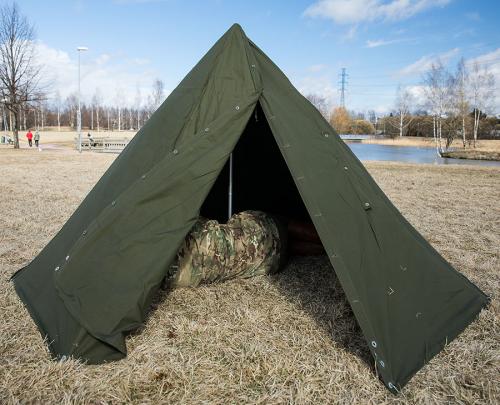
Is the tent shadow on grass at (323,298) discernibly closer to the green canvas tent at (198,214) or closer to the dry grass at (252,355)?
the dry grass at (252,355)

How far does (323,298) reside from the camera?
12.8ft

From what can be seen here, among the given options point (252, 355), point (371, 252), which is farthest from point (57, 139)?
point (371, 252)

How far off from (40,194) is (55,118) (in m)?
108

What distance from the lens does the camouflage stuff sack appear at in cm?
386

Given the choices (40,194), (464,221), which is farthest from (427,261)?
(40,194)

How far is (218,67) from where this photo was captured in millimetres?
3531

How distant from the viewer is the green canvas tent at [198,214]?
2.76 metres

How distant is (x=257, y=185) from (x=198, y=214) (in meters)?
2.84

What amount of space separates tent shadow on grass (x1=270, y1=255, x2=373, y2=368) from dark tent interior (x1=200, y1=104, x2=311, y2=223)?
0.95 m

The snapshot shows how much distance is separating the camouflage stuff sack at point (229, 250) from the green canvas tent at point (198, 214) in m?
0.90

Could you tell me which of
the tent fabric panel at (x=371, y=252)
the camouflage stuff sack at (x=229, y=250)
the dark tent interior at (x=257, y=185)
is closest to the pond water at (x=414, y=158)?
the dark tent interior at (x=257, y=185)

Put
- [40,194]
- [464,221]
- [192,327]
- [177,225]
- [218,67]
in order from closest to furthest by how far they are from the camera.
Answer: [177,225]
[192,327]
[218,67]
[464,221]
[40,194]

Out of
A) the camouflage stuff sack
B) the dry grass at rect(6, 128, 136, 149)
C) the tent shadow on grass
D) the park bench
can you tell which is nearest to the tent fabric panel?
the tent shadow on grass

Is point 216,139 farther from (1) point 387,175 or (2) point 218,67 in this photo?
(1) point 387,175
